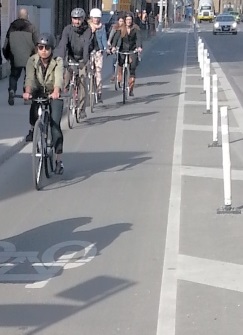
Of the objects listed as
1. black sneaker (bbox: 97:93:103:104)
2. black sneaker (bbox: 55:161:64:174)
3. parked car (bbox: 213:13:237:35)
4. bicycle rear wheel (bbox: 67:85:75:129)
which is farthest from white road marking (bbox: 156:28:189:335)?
parked car (bbox: 213:13:237:35)

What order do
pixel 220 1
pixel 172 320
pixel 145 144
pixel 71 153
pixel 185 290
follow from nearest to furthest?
pixel 172 320 → pixel 185 290 → pixel 71 153 → pixel 145 144 → pixel 220 1

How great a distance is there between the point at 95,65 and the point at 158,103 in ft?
8.58

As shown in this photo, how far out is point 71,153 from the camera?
1382cm

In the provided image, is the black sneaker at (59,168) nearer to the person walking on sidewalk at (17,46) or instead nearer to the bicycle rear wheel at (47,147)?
the bicycle rear wheel at (47,147)

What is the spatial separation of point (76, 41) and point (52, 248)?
8.13 metres

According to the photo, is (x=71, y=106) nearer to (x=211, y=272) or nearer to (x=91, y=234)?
(x=91, y=234)

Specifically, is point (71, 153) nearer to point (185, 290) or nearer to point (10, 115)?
point (10, 115)

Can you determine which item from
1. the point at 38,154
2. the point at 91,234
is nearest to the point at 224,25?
the point at 38,154

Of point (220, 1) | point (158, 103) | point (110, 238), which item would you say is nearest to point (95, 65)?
point (158, 103)

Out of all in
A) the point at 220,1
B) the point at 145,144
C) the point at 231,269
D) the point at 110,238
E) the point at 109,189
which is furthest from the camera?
the point at 220,1

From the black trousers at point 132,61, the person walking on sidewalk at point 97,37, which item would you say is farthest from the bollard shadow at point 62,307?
the black trousers at point 132,61

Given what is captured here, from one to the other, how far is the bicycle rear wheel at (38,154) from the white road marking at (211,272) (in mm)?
3214

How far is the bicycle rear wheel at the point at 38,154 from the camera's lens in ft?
35.4

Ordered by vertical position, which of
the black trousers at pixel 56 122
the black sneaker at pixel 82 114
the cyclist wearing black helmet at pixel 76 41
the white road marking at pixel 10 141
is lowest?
the black sneaker at pixel 82 114
